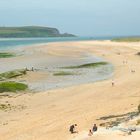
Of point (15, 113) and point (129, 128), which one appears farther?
point (15, 113)

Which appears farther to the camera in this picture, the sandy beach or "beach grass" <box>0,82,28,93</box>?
"beach grass" <box>0,82,28,93</box>

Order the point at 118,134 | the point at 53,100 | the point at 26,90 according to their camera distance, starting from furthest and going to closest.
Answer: the point at 26,90
the point at 53,100
the point at 118,134

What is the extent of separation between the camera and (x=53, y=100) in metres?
34.9

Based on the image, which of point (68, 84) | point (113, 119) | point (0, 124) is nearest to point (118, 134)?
point (113, 119)

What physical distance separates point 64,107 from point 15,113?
12.3ft

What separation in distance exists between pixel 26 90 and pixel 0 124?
1299cm

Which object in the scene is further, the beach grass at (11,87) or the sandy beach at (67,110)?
the beach grass at (11,87)

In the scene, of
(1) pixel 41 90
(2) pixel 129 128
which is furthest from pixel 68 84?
(2) pixel 129 128

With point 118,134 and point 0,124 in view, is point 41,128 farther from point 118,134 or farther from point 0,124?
point 118,134

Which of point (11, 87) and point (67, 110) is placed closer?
point (67, 110)

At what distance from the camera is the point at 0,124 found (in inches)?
1061

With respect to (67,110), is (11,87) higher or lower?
higher

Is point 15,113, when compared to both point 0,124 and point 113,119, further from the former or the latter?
point 113,119

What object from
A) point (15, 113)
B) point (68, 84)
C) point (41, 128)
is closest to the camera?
point (41, 128)
